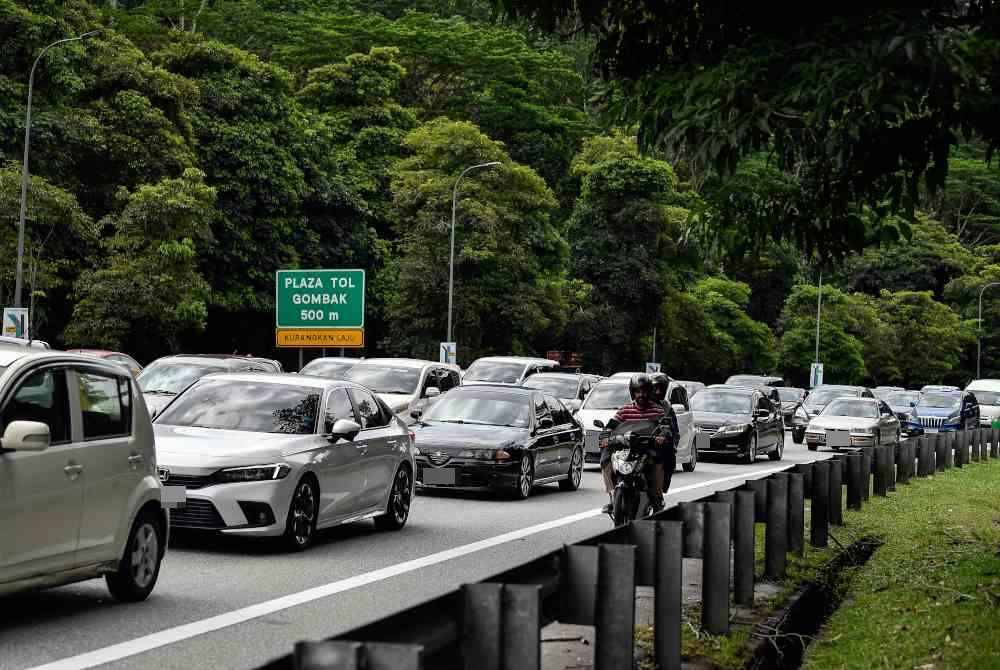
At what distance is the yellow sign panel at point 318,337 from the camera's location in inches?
1545

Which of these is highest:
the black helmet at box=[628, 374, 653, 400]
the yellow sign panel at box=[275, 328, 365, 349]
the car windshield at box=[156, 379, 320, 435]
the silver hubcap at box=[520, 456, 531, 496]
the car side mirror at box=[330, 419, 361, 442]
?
the yellow sign panel at box=[275, 328, 365, 349]

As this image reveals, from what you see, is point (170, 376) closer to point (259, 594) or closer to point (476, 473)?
point (476, 473)

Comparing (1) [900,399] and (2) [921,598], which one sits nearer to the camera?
(2) [921,598]

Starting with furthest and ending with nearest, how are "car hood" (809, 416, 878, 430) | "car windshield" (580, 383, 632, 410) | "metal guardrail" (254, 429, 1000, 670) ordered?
1. "car hood" (809, 416, 878, 430)
2. "car windshield" (580, 383, 632, 410)
3. "metal guardrail" (254, 429, 1000, 670)

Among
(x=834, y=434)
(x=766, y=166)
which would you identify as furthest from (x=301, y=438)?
(x=834, y=434)

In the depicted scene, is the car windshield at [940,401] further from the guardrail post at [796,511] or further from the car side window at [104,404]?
the car side window at [104,404]

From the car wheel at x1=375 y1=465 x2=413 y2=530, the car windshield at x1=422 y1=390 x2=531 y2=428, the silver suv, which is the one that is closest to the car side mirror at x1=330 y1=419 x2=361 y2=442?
the car wheel at x1=375 y1=465 x2=413 y2=530

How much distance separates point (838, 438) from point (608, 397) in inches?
399

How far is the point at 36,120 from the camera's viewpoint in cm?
4528

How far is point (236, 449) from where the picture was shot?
42.2 ft

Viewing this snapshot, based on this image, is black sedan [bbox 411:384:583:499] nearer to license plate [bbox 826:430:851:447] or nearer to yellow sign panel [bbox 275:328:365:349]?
license plate [bbox 826:430:851:447]

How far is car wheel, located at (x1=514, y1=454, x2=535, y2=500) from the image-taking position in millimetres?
19859

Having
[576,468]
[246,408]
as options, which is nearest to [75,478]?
[246,408]

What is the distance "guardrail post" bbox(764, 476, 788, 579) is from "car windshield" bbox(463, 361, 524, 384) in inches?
795
